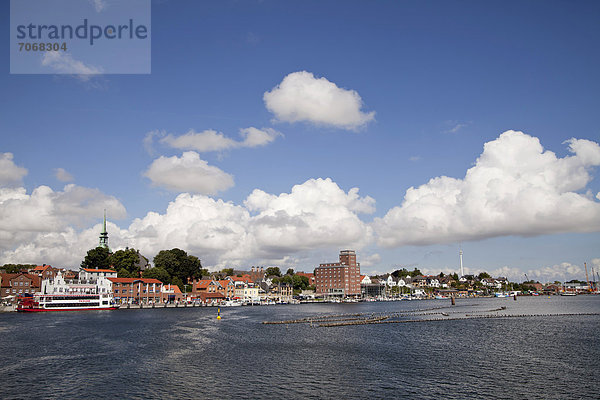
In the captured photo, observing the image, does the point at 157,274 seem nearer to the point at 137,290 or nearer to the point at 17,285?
the point at 137,290

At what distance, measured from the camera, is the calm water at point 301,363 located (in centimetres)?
4109

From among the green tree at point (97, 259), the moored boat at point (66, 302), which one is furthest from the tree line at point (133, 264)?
the moored boat at point (66, 302)

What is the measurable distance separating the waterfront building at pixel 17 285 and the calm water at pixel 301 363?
Answer: 97.4 m

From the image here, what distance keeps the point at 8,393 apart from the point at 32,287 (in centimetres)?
15671

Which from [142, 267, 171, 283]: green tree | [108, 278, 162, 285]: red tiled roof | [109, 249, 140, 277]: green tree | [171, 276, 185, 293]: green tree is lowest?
[171, 276, 185, 293]: green tree

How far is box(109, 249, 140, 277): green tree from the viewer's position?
189m

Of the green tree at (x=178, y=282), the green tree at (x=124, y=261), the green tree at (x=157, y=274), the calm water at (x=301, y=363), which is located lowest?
the calm water at (x=301, y=363)

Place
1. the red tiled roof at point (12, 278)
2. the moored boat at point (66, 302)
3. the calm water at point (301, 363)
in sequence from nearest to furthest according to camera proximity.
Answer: the calm water at point (301, 363), the moored boat at point (66, 302), the red tiled roof at point (12, 278)

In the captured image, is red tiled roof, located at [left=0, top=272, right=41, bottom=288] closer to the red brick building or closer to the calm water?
the red brick building

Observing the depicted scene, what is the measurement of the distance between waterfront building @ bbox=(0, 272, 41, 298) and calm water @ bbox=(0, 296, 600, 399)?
97430 millimetres

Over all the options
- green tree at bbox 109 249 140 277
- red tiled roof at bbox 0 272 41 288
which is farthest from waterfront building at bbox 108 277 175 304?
red tiled roof at bbox 0 272 41 288

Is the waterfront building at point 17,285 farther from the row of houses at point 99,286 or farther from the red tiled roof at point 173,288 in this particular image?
the red tiled roof at point 173,288

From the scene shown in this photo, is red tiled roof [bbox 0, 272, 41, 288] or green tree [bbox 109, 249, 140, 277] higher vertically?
green tree [bbox 109, 249, 140, 277]

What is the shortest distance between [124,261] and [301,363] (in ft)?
512
